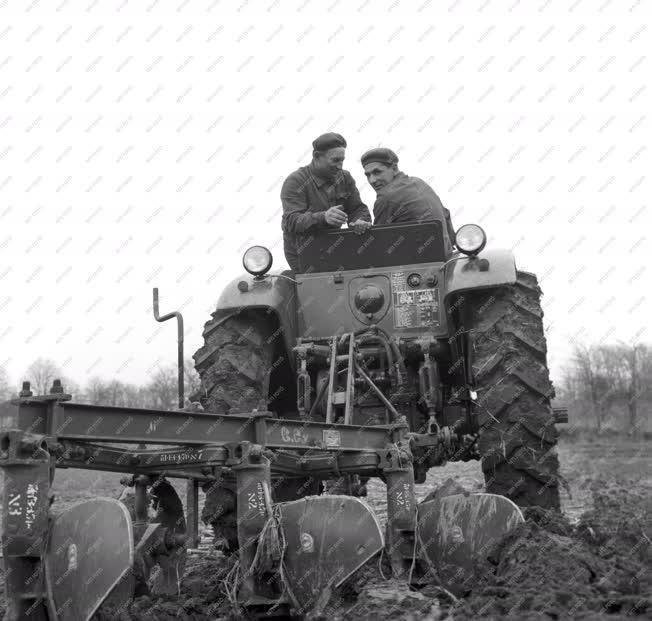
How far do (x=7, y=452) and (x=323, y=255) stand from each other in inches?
129

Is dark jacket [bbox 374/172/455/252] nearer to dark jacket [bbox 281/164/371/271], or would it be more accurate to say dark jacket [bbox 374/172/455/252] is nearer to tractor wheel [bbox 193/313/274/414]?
dark jacket [bbox 281/164/371/271]

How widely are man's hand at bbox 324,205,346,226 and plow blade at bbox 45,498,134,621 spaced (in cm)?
299

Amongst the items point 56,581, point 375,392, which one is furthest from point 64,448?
point 375,392

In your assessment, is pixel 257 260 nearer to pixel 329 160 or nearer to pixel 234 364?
pixel 234 364

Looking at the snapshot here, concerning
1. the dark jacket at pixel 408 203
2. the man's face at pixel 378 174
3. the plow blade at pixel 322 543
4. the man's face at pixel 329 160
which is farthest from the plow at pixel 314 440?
the man's face at pixel 378 174

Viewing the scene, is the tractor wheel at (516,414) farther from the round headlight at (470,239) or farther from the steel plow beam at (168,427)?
the steel plow beam at (168,427)

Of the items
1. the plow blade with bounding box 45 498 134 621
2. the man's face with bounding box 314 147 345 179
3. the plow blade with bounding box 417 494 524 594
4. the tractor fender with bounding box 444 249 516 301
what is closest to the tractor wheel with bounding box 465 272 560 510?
the tractor fender with bounding box 444 249 516 301

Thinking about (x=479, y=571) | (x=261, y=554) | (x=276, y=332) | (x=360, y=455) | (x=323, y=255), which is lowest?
(x=479, y=571)

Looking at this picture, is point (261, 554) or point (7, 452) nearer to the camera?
point (7, 452)

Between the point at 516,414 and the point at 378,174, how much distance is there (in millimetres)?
2375

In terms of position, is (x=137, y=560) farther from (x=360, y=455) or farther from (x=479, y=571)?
(x=479, y=571)

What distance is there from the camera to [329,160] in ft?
20.2

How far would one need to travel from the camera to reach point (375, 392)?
5.04 meters

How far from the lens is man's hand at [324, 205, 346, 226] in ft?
17.9
